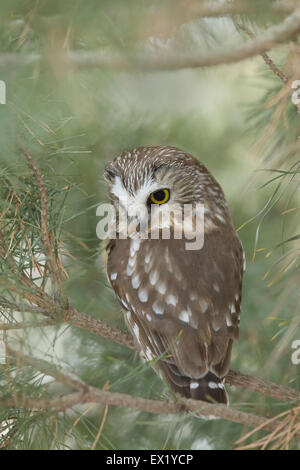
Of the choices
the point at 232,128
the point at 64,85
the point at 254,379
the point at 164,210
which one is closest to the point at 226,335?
the point at 254,379

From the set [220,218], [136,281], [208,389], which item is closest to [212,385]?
[208,389]

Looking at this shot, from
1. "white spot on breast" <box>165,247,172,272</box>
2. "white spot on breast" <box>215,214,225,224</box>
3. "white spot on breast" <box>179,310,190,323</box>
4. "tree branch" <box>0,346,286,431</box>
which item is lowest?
"tree branch" <box>0,346,286,431</box>

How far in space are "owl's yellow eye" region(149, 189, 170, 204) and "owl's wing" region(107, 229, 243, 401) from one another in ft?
0.26

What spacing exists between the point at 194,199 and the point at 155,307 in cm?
25

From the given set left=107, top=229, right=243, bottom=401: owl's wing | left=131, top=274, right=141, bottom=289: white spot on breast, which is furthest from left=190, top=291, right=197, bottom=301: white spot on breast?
left=131, top=274, right=141, bottom=289: white spot on breast

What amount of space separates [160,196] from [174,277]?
0.16 metres

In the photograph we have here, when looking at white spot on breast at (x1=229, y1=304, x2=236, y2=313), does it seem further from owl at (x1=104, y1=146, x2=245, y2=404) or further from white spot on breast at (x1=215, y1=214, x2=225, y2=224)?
white spot on breast at (x1=215, y1=214, x2=225, y2=224)

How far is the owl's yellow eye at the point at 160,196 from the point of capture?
112 cm

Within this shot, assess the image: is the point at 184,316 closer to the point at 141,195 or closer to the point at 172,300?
the point at 172,300

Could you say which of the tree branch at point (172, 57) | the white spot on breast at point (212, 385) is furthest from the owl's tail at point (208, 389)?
the tree branch at point (172, 57)

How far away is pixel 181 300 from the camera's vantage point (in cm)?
105

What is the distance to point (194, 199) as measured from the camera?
47.0 inches

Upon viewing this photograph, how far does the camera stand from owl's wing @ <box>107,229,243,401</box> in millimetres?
1035
